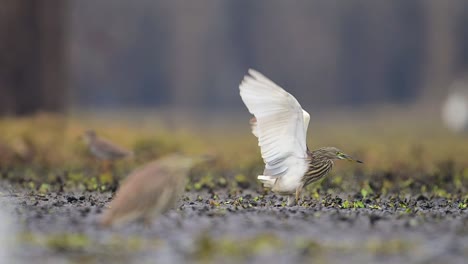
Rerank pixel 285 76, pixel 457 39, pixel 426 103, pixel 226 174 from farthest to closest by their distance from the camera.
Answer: pixel 285 76 < pixel 457 39 < pixel 426 103 < pixel 226 174

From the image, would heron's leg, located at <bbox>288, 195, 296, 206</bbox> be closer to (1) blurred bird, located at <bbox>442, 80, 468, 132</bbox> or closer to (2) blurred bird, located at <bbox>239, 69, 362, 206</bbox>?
(2) blurred bird, located at <bbox>239, 69, 362, 206</bbox>

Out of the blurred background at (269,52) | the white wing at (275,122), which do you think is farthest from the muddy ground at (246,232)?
the blurred background at (269,52)

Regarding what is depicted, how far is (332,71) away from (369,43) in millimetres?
3862

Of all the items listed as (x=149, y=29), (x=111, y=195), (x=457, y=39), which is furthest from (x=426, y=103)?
(x=111, y=195)

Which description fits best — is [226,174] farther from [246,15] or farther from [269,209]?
[246,15]

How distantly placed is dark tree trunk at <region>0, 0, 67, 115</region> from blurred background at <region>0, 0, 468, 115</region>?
33.3m

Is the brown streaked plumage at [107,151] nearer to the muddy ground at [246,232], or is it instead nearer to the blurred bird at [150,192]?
the muddy ground at [246,232]

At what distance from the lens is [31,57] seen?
23578mm

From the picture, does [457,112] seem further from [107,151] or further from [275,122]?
[275,122]

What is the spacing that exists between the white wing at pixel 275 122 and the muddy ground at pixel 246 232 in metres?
0.49

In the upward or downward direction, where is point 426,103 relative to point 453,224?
downward

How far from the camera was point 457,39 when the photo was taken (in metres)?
62.8

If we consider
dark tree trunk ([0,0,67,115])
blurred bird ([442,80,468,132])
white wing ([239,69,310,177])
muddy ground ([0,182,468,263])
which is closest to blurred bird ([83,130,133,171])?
muddy ground ([0,182,468,263])

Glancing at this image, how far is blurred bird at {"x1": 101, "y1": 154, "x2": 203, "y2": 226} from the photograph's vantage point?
376 inches
